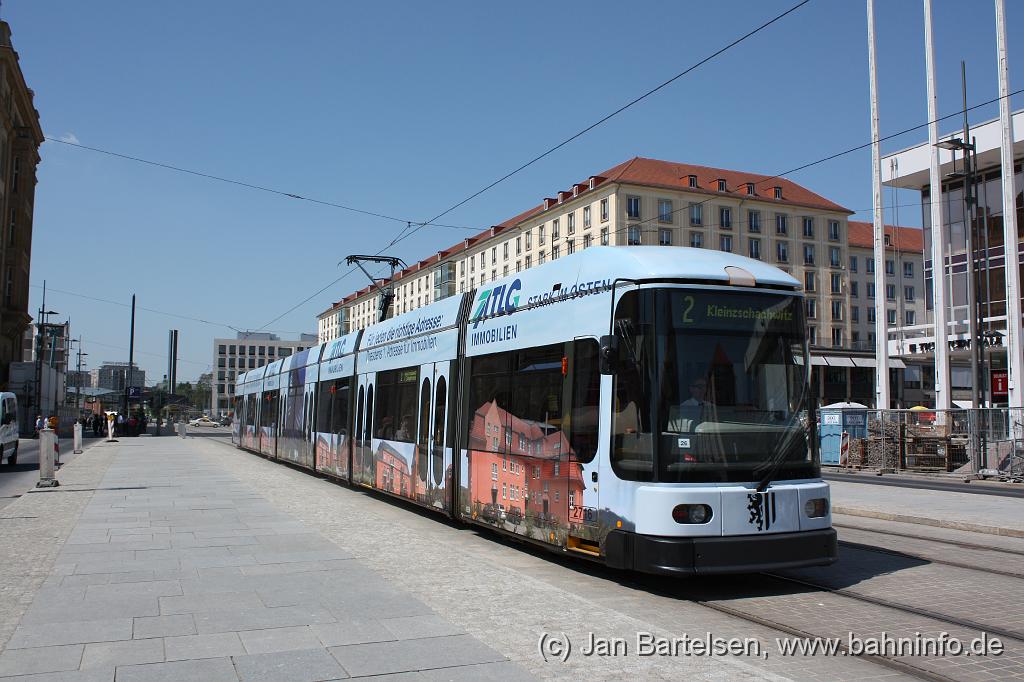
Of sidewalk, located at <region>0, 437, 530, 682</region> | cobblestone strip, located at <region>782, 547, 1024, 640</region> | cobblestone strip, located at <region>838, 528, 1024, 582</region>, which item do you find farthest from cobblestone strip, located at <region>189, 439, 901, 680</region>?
cobblestone strip, located at <region>838, 528, 1024, 582</region>

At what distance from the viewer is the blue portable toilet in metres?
30.3

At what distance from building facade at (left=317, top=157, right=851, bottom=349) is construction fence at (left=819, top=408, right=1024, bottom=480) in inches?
1685

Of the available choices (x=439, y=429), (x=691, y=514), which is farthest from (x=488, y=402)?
(x=691, y=514)

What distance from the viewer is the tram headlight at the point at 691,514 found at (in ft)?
25.3

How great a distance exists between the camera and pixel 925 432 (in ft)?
91.0

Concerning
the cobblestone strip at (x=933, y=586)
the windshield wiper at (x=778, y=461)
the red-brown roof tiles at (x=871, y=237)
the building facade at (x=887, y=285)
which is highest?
the red-brown roof tiles at (x=871, y=237)

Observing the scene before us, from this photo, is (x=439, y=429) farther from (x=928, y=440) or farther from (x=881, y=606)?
(x=928, y=440)

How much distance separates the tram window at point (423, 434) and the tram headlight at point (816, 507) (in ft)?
20.8

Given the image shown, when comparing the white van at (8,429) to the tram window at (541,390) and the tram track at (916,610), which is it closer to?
the tram window at (541,390)

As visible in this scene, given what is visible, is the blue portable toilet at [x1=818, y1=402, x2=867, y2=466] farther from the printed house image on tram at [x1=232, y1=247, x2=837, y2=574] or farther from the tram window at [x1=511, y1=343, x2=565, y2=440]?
the printed house image on tram at [x1=232, y1=247, x2=837, y2=574]

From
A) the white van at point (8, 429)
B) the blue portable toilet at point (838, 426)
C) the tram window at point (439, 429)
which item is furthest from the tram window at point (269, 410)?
the blue portable toilet at point (838, 426)

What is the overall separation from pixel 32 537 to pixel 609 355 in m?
7.89

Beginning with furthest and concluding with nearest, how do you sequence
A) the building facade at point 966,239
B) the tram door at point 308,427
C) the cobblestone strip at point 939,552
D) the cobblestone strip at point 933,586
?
1. the building facade at point 966,239
2. the tram door at point 308,427
3. the cobblestone strip at point 939,552
4. the cobblestone strip at point 933,586

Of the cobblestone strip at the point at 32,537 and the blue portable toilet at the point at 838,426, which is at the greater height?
the blue portable toilet at the point at 838,426
